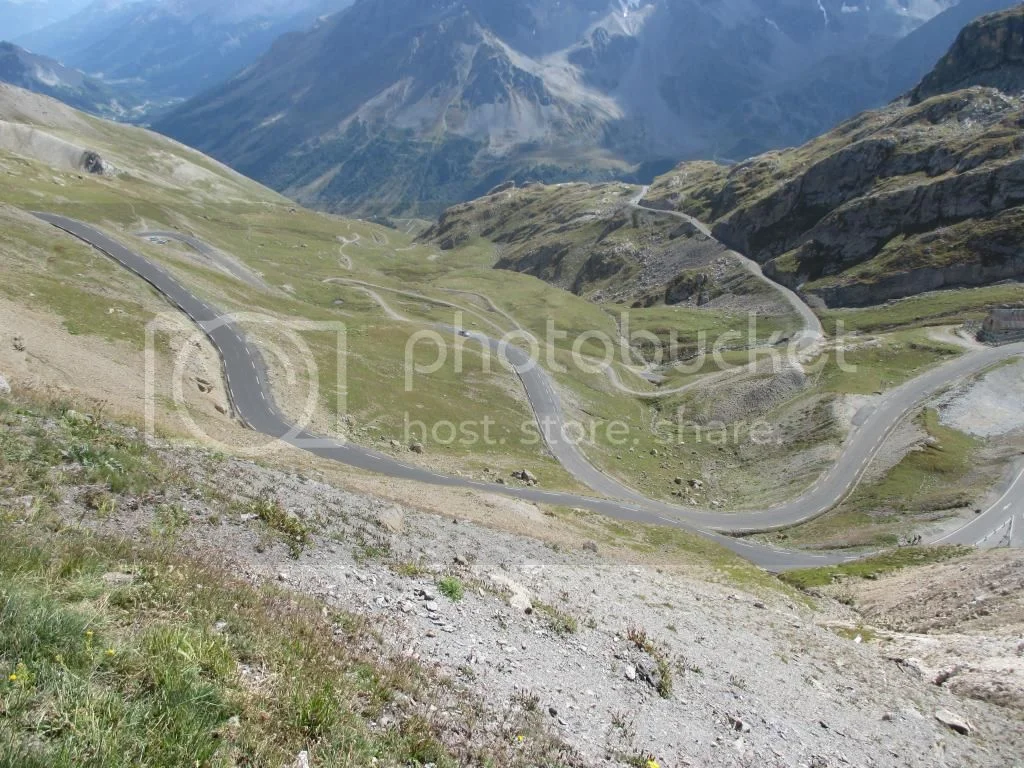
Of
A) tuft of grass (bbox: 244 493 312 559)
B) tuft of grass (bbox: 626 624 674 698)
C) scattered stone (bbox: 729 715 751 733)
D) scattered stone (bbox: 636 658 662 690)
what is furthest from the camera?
tuft of grass (bbox: 244 493 312 559)

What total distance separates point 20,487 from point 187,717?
1109 centimetres

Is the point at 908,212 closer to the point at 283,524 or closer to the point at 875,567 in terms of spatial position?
the point at 875,567

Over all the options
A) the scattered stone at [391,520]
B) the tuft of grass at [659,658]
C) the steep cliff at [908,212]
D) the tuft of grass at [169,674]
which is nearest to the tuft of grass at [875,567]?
the tuft of grass at [659,658]

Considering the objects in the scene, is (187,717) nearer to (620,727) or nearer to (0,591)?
(0,591)

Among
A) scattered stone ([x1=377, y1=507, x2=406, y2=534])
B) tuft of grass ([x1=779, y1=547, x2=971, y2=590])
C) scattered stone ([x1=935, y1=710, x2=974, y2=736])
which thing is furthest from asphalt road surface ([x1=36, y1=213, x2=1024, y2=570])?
scattered stone ([x1=935, y1=710, x2=974, y2=736])

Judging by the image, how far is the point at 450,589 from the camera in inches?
672

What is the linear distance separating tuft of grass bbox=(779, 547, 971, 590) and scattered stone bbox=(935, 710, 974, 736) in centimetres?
2457

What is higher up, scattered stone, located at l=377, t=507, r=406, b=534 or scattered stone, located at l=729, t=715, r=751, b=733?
scattered stone, located at l=377, t=507, r=406, b=534

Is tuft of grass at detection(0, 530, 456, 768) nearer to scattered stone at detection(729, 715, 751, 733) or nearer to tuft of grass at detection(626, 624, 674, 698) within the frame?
tuft of grass at detection(626, 624, 674, 698)

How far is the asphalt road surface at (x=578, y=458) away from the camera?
56.1 meters

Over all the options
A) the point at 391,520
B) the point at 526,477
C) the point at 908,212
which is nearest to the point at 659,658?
Result: the point at 391,520

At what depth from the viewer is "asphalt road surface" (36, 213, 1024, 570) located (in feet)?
184

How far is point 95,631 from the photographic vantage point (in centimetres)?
787

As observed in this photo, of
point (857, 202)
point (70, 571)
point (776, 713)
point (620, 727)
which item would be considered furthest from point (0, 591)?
point (857, 202)
